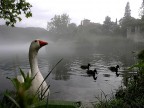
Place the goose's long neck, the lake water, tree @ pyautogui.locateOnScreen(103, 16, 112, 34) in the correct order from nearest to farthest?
the goose's long neck → the lake water → tree @ pyautogui.locateOnScreen(103, 16, 112, 34)

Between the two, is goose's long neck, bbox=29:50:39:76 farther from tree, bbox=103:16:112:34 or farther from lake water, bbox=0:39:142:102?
tree, bbox=103:16:112:34

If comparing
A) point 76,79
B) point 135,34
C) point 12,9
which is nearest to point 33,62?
point 12,9

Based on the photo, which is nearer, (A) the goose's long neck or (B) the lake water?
(A) the goose's long neck

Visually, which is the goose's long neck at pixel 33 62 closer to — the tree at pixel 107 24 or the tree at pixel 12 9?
the tree at pixel 12 9

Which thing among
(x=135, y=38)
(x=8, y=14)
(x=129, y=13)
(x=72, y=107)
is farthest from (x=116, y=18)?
(x=72, y=107)

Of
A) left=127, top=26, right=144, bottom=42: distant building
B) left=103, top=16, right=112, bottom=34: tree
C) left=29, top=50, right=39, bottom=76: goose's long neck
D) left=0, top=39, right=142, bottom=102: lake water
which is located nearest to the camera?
left=29, top=50, right=39, bottom=76: goose's long neck

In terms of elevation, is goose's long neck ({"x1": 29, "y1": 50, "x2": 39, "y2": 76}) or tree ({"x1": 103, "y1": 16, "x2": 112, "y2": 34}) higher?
tree ({"x1": 103, "y1": 16, "x2": 112, "y2": 34})

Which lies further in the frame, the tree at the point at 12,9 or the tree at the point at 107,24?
the tree at the point at 107,24

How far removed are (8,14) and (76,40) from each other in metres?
130

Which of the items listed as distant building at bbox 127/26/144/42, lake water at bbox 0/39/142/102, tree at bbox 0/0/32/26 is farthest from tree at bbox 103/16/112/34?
tree at bbox 0/0/32/26

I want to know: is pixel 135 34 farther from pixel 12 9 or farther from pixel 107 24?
pixel 12 9

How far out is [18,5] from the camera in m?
12.1

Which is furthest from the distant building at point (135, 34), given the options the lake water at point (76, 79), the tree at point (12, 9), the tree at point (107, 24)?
Result: the tree at point (12, 9)

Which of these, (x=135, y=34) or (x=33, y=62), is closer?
(x=33, y=62)
